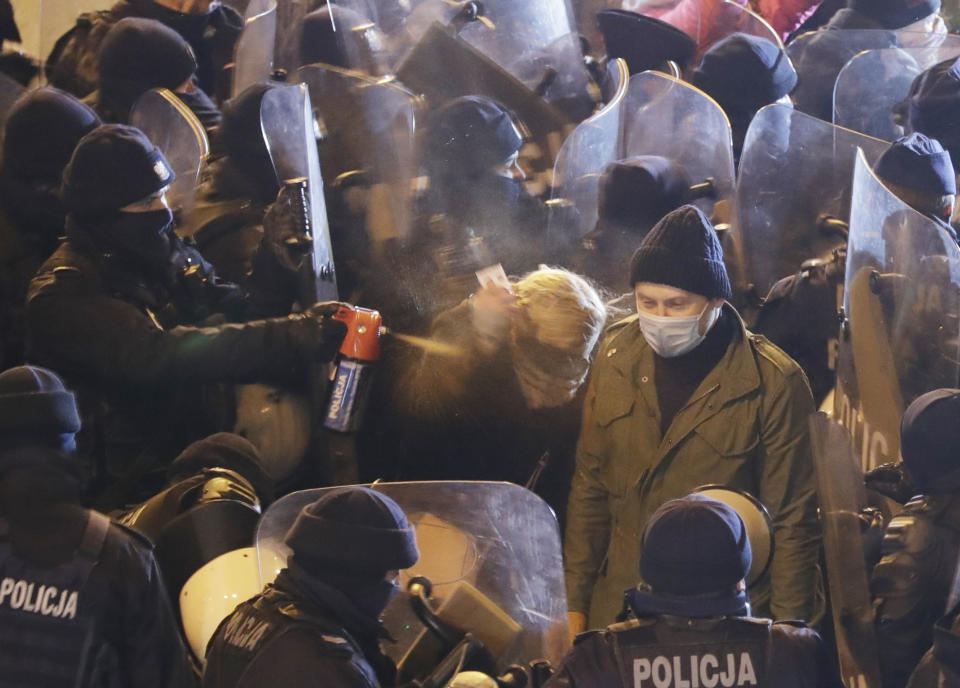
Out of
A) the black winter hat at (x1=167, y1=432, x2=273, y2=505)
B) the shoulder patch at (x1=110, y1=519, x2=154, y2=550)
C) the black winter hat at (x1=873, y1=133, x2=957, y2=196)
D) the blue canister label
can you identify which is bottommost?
the black winter hat at (x1=167, y1=432, x2=273, y2=505)

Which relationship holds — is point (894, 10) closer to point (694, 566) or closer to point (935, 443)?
point (935, 443)

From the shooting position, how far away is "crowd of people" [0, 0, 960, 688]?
105 inches

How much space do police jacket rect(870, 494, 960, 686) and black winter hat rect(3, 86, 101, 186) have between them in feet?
10.7

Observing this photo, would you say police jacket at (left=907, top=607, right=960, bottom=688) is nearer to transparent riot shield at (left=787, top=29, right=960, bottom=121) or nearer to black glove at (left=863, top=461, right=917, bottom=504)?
black glove at (left=863, top=461, right=917, bottom=504)

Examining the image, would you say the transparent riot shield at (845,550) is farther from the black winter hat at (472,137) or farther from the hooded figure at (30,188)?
the hooded figure at (30,188)

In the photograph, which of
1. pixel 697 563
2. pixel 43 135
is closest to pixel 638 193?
pixel 697 563

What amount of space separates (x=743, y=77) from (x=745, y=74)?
0.02 meters

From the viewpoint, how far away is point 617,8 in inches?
224

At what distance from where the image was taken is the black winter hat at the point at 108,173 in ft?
12.6

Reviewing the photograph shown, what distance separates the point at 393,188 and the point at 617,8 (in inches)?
70.8

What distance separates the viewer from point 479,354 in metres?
3.89

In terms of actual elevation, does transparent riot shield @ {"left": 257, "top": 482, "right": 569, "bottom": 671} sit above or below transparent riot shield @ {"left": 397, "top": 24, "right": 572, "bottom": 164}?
below

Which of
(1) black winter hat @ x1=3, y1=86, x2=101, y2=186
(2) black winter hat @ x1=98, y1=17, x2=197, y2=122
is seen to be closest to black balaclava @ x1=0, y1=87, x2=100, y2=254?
(1) black winter hat @ x1=3, y1=86, x2=101, y2=186

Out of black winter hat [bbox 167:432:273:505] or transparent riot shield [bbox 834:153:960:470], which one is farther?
black winter hat [bbox 167:432:273:505]
